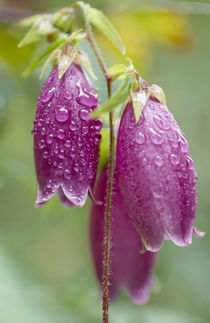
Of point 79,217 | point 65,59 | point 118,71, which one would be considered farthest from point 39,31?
point 79,217

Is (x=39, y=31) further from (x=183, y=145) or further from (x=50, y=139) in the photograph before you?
(x=183, y=145)

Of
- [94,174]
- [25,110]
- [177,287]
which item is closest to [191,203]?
[94,174]

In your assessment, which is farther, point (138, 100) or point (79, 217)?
point (79, 217)

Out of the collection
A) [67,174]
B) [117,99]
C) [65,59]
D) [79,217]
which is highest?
[79,217]

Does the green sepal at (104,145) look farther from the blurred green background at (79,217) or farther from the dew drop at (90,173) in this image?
the blurred green background at (79,217)

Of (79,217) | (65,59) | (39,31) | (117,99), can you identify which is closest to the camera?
(117,99)

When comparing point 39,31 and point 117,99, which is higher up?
point 39,31
